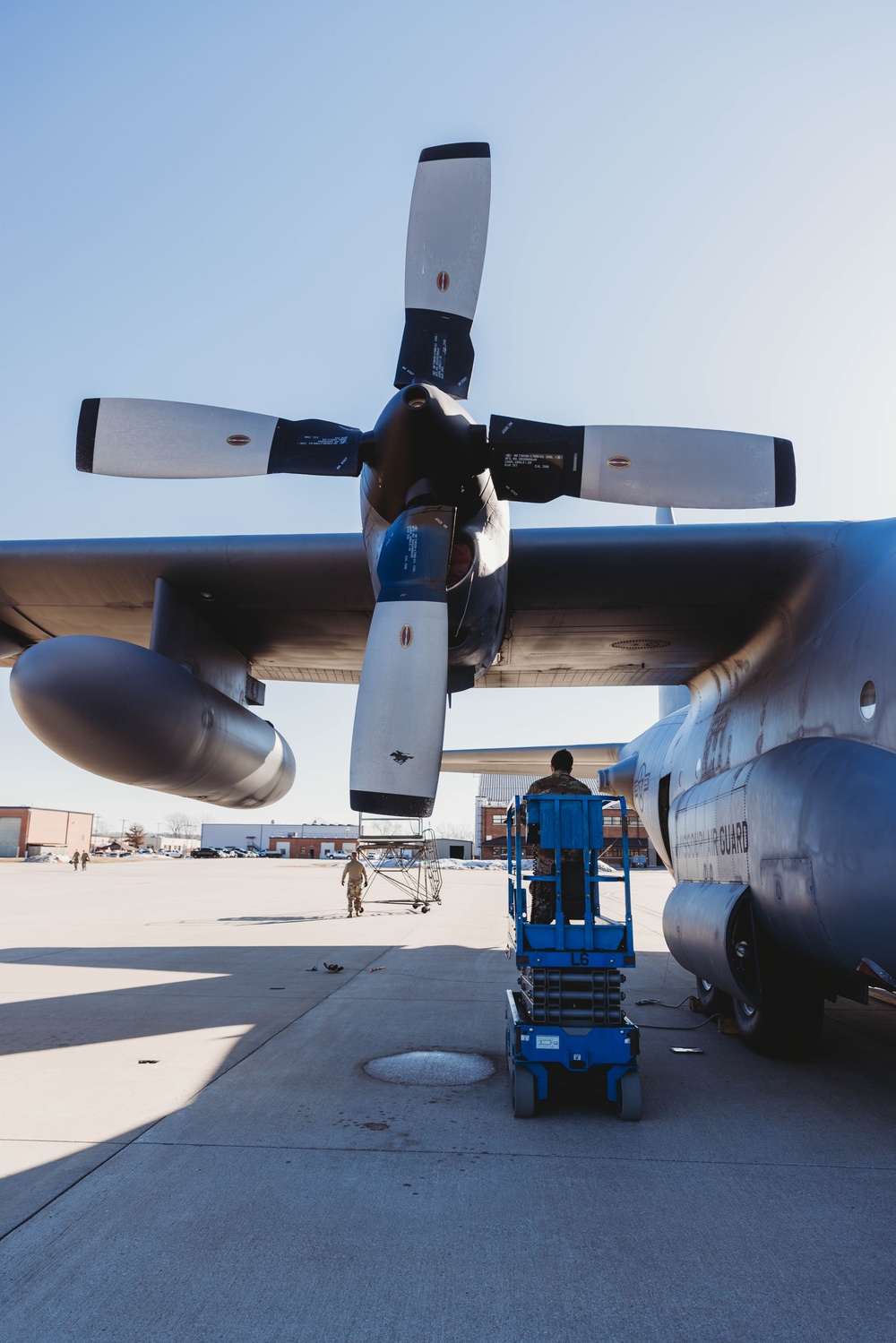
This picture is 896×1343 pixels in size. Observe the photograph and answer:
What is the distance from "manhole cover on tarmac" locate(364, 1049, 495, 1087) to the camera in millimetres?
5512

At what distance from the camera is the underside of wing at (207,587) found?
7.48 m

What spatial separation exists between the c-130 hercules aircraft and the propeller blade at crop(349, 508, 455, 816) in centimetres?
2

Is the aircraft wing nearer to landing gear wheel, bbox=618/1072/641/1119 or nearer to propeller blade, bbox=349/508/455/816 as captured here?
propeller blade, bbox=349/508/455/816

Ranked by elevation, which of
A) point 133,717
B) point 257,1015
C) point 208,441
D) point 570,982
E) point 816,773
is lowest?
point 257,1015

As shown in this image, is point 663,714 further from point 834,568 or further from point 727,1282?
point 727,1282

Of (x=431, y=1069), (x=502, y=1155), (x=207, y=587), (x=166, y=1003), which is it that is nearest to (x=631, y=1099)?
(x=502, y=1155)

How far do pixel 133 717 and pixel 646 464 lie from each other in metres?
4.57

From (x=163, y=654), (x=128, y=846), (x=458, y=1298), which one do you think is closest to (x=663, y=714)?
(x=163, y=654)

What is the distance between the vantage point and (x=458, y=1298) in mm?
2795

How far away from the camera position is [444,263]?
19.0ft

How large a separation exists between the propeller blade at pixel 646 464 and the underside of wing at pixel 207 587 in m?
2.13

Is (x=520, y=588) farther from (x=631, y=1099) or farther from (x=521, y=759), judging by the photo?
(x=521, y=759)

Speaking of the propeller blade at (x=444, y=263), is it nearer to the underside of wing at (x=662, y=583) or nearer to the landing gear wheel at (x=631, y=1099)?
the underside of wing at (x=662, y=583)

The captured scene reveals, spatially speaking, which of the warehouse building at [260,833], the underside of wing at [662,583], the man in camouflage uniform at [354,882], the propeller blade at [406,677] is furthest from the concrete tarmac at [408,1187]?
the warehouse building at [260,833]
